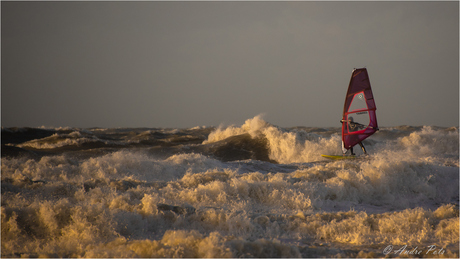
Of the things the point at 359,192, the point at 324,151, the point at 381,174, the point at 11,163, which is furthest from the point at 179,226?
the point at 324,151

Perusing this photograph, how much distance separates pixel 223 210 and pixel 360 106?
27.8 ft

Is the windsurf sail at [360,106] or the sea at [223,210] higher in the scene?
the windsurf sail at [360,106]

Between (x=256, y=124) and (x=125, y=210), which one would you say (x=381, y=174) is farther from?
(x=256, y=124)

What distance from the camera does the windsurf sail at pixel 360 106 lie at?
12.6 metres

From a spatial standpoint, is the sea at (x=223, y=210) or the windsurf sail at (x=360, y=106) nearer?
the sea at (x=223, y=210)

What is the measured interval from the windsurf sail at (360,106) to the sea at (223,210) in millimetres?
1207

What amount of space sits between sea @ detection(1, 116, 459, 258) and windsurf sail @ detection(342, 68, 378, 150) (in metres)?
1.21

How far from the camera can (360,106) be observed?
41.6 feet

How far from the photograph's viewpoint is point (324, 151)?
58.7 ft

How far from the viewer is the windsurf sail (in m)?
12.6

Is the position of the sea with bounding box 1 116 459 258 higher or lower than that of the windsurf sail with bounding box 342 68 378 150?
lower

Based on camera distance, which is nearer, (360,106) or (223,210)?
(223,210)

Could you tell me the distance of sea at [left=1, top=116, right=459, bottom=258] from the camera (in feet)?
15.2

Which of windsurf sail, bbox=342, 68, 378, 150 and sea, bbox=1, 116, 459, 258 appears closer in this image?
sea, bbox=1, 116, 459, 258
